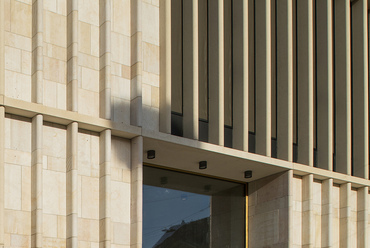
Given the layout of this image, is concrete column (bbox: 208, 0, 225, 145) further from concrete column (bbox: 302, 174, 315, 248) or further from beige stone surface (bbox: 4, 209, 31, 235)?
beige stone surface (bbox: 4, 209, 31, 235)

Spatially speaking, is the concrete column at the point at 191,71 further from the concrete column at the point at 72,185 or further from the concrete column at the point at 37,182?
→ the concrete column at the point at 37,182

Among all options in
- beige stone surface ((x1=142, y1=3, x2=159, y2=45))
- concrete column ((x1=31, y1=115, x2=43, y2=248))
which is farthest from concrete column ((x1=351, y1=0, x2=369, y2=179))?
concrete column ((x1=31, y1=115, x2=43, y2=248))

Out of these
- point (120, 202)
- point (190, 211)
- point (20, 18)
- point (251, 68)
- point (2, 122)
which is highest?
point (20, 18)

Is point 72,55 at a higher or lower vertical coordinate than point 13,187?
higher

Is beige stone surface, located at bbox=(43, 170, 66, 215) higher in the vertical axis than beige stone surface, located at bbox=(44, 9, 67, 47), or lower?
lower

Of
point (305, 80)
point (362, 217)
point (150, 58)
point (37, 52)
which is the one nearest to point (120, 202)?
point (150, 58)

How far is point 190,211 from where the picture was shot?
19.8 m

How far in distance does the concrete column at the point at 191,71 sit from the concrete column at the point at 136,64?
4.89ft

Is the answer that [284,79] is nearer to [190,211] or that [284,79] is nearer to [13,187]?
[190,211]

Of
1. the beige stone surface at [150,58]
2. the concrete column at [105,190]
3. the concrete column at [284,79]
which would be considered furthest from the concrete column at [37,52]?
the concrete column at [284,79]

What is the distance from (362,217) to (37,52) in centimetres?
1095

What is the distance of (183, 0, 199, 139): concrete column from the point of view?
58.6 feet

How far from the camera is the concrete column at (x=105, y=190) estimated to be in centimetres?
1567

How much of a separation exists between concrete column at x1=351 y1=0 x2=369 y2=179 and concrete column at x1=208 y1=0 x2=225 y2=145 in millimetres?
5488
